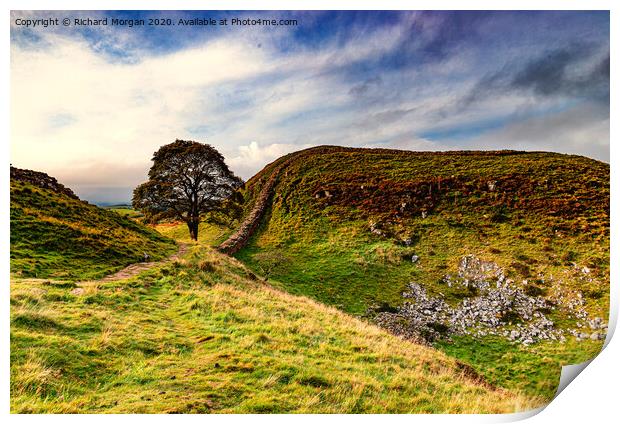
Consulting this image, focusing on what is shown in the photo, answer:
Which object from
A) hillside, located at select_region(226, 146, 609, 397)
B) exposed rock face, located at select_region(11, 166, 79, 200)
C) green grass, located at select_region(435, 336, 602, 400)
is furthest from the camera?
hillside, located at select_region(226, 146, 609, 397)

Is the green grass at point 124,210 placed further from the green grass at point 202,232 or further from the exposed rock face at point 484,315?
the exposed rock face at point 484,315

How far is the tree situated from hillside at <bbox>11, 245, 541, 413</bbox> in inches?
386

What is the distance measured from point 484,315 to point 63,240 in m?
15.3

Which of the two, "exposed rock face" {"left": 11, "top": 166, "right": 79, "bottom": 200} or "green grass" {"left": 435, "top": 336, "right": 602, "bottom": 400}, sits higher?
"exposed rock face" {"left": 11, "top": 166, "right": 79, "bottom": 200}

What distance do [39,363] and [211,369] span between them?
2666 millimetres

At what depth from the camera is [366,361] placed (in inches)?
273

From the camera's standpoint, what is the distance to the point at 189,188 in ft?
63.3

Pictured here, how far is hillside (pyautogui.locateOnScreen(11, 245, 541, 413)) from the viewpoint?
504cm

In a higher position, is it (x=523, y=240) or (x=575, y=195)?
(x=575, y=195)

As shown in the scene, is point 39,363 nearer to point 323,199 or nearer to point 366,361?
point 366,361

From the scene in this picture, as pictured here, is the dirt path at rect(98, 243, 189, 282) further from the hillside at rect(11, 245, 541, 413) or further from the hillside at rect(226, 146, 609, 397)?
the hillside at rect(226, 146, 609, 397)

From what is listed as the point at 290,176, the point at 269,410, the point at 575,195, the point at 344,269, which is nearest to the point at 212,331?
the point at 269,410

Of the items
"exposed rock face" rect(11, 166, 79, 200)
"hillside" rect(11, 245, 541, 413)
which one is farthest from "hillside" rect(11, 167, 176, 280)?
"hillside" rect(11, 245, 541, 413)

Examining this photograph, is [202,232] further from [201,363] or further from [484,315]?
[201,363]
